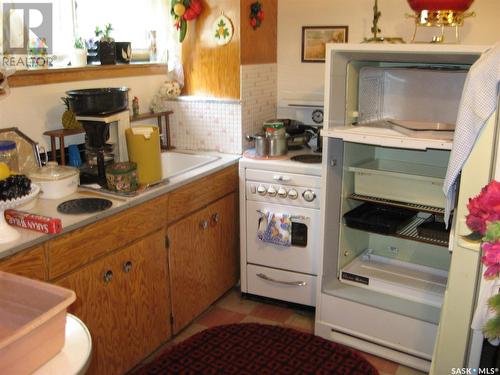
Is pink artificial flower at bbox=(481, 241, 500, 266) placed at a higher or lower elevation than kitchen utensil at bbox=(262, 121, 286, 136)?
lower

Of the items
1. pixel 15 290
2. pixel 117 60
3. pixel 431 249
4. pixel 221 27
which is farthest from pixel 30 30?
pixel 431 249

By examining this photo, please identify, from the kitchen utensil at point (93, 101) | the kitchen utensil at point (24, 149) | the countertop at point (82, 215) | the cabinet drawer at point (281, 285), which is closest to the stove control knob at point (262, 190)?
the countertop at point (82, 215)

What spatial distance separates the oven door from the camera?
9.11 feet

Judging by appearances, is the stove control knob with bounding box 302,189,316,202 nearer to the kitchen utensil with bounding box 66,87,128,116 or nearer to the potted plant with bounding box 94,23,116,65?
the kitchen utensil with bounding box 66,87,128,116

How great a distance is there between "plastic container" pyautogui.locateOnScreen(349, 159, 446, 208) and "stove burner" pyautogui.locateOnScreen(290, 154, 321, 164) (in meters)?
0.24

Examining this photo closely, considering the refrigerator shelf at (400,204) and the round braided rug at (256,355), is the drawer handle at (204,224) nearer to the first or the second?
the round braided rug at (256,355)

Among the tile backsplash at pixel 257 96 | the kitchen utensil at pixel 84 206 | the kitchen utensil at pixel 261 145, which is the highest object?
the tile backsplash at pixel 257 96

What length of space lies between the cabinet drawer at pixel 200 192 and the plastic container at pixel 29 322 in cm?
114

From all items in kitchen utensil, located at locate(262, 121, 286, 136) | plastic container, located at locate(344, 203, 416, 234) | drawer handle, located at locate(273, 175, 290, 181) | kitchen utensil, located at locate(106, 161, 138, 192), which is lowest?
plastic container, located at locate(344, 203, 416, 234)

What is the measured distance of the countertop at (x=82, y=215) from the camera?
176 centimetres

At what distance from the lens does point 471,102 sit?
1.74m

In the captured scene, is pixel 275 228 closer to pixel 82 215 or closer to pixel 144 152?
pixel 144 152

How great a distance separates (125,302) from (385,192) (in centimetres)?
135

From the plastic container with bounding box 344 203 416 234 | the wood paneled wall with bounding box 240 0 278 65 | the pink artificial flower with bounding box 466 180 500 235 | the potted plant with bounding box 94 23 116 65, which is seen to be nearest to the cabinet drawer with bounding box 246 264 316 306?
the plastic container with bounding box 344 203 416 234
